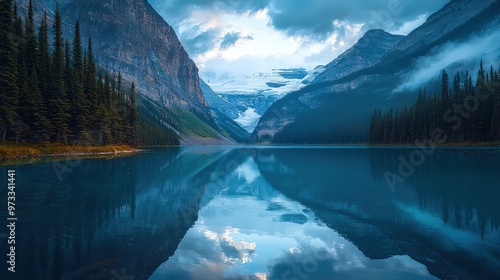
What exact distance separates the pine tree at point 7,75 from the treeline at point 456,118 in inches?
4633

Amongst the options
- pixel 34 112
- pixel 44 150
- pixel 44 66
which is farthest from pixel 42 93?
pixel 44 150

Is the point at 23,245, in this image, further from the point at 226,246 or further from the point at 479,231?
the point at 479,231

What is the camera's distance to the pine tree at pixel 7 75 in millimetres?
54438

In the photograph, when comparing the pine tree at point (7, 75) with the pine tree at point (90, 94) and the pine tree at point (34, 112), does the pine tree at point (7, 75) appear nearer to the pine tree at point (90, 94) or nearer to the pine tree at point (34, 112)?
the pine tree at point (34, 112)

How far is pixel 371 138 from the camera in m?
191

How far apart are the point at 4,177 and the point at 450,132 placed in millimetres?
136132

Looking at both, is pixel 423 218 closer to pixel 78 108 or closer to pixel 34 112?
pixel 34 112

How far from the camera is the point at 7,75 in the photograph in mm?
54969

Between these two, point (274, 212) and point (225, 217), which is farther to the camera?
point (274, 212)

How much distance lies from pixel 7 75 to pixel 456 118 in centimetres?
13326

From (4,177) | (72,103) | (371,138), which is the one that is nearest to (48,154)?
(72,103)

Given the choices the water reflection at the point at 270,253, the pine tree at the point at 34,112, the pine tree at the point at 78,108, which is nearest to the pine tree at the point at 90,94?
the pine tree at the point at 78,108

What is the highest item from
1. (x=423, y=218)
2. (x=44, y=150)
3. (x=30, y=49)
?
(x=30, y=49)

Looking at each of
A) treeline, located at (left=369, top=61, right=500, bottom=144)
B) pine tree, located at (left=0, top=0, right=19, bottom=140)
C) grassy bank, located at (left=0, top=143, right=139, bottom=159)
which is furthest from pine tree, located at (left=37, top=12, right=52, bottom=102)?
treeline, located at (left=369, top=61, right=500, bottom=144)
